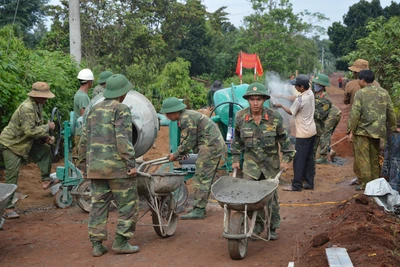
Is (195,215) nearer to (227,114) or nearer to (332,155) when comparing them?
(227,114)

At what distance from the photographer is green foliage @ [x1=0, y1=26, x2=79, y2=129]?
34.3ft

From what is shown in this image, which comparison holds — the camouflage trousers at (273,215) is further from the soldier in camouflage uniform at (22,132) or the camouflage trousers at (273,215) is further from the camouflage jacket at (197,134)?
the soldier in camouflage uniform at (22,132)

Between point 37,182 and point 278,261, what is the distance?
22.7 feet

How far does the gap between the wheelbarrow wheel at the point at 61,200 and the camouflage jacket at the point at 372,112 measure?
16.0 feet

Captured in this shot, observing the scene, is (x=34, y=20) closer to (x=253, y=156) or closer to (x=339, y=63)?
(x=339, y=63)

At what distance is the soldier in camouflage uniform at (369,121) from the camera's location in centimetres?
980

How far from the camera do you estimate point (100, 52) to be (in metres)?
26.5

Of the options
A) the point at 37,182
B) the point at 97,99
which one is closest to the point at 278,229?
the point at 97,99

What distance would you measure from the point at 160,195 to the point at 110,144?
1.13m

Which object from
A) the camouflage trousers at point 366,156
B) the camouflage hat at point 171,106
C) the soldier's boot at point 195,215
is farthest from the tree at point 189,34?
the camouflage hat at point 171,106

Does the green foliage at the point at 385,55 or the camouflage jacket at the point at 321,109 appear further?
the green foliage at the point at 385,55

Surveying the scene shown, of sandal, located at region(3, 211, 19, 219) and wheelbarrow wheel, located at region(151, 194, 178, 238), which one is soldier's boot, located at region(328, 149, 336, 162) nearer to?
wheelbarrow wheel, located at region(151, 194, 178, 238)

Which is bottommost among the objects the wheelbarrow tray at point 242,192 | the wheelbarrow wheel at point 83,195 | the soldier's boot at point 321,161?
the soldier's boot at point 321,161

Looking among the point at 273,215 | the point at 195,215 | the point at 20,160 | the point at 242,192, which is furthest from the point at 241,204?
the point at 20,160
